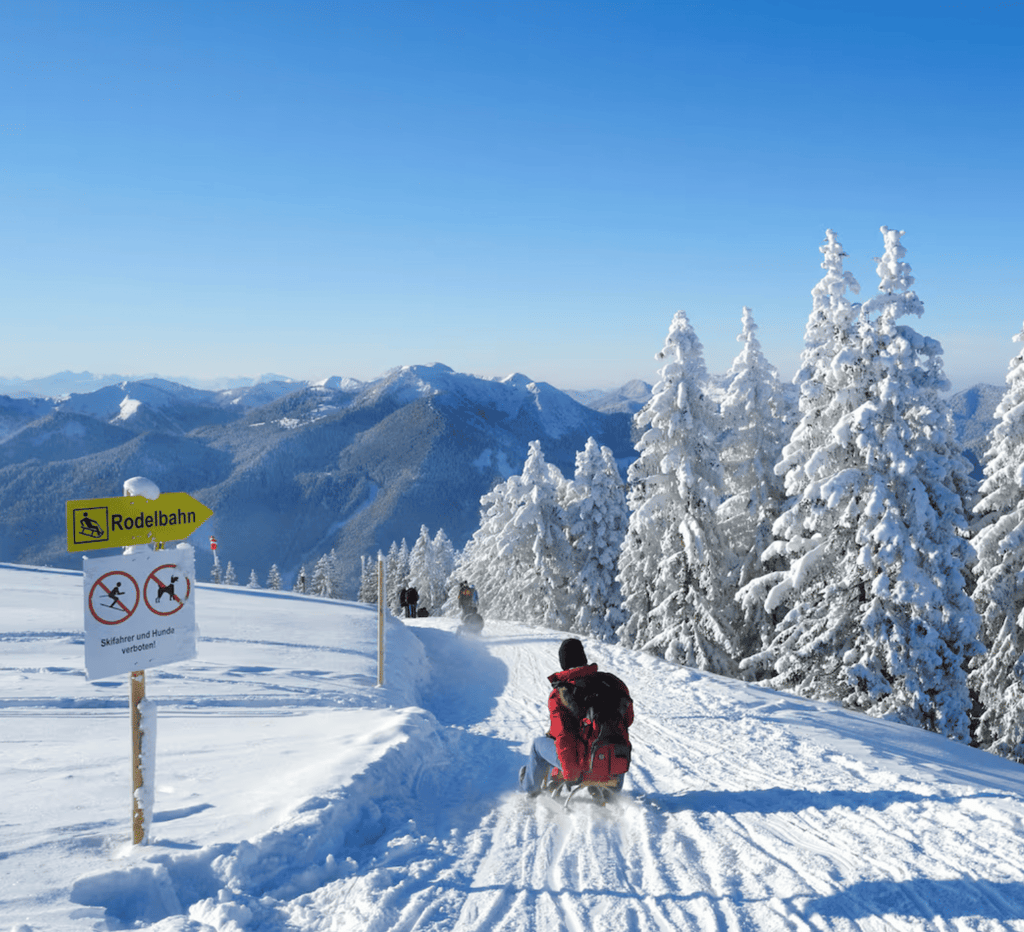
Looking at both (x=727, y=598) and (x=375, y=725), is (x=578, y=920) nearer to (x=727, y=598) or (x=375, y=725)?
(x=375, y=725)

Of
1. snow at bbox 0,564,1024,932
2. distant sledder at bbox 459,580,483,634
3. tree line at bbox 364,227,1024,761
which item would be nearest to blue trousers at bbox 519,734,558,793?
snow at bbox 0,564,1024,932

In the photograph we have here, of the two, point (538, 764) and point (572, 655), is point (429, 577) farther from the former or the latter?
point (572, 655)

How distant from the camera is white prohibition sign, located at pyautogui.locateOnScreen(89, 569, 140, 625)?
4.23m

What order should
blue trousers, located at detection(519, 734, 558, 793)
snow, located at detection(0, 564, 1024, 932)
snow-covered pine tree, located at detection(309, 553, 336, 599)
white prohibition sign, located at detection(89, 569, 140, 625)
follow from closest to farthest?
snow, located at detection(0, 564, 1024, 932) < white prohibition sign, located at detection(89, 569, 140, 625) < blue trousers, located at detection(519, 734, 558, 793) < snow-covered pine tree, located at detection(309, 553, 336, 599)

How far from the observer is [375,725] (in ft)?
27.1

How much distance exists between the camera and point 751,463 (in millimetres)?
23547

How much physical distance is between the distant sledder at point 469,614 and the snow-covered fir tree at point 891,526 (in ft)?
32.0

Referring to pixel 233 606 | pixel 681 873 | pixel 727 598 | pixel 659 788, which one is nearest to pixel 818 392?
pixel 727 598

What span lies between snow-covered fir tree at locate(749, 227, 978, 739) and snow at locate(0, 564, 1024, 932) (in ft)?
22.9

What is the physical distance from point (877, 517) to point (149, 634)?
16108 mm

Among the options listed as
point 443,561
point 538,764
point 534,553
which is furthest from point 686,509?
point 443,561

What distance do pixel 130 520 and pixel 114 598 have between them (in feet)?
1.72

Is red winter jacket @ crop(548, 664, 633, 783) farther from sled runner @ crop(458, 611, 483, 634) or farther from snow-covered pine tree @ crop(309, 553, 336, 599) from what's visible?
snow-covered pine tree @ crop(309, 553, 336, 599)

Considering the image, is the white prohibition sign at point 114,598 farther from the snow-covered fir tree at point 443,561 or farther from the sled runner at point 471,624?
the snow-covered fir tree at point 443,561
